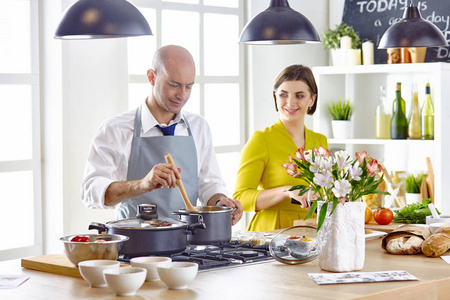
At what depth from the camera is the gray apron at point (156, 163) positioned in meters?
3.46

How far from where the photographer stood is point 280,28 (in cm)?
337

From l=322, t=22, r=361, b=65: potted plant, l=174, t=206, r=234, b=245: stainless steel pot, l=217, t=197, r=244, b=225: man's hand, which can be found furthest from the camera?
l=322, t=22, r=361, b=65: potted plant

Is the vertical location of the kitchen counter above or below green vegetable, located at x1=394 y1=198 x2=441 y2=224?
below

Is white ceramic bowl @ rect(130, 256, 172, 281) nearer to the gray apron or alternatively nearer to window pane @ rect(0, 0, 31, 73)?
the gray apron

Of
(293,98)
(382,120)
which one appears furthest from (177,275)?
(382,120)

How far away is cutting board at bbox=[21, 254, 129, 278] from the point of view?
2484 millimetres

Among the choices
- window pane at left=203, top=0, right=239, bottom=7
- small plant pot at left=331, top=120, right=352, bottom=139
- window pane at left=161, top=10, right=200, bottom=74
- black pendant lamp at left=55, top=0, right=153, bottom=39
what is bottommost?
small plant pot at left=331, top=120, right=352, bottom=139

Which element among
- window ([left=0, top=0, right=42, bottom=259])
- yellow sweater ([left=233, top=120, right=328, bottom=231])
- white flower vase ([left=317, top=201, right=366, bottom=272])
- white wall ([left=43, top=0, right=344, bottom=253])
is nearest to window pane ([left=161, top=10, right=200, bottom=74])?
white wall ([left=43, top=0, right=344, bottom=253])

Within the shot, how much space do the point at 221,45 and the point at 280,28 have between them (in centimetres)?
213

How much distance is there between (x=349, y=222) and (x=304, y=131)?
71.8 inches

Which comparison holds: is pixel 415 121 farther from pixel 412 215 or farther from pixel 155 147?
pixel 155 147

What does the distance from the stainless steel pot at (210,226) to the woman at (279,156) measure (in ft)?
3.28

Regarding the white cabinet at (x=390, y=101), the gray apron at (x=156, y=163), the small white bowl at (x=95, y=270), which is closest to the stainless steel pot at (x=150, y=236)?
the small white bowl at (x=95, y=270)

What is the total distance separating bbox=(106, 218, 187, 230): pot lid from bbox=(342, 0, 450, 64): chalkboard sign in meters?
3.48
